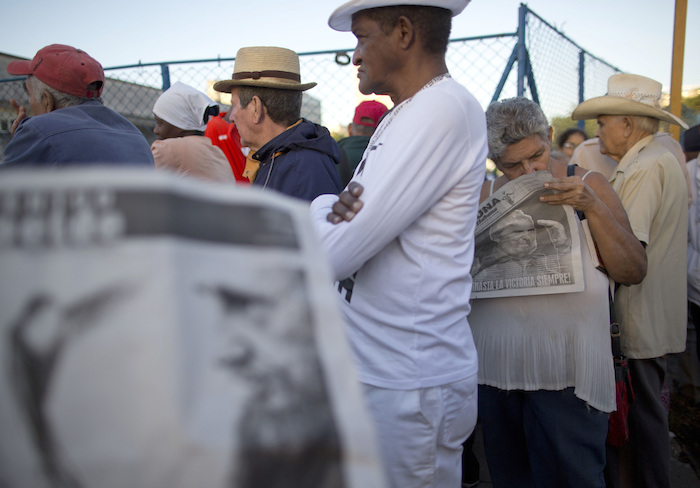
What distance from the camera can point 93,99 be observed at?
81.1 inches

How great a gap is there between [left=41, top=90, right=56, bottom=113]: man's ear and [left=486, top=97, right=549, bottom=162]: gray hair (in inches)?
67.0

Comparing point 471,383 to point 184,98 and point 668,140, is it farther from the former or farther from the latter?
point 184,98

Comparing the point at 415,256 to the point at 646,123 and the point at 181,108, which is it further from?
the point at 181,108

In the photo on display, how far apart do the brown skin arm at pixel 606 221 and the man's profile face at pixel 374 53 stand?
2.43 ft

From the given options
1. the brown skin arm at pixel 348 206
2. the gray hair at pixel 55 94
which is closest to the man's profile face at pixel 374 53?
the brown skin arm at pixel 348 206

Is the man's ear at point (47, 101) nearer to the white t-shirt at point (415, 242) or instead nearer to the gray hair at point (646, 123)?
the white t-shirt at point (415, 242)

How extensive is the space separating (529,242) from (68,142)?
5.46ft

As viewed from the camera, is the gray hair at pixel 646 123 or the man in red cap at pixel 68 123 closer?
the man in red cap at pixel 68 123

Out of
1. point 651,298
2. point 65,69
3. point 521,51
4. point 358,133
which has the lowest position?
point 651,298

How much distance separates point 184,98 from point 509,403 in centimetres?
259

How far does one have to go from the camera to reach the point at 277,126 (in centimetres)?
237

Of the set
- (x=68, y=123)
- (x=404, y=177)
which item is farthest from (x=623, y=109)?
(x=68, y=123)

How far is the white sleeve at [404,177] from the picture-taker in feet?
3.84

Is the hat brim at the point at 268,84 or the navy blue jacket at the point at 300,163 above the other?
the hat brim at the point at 268,84
